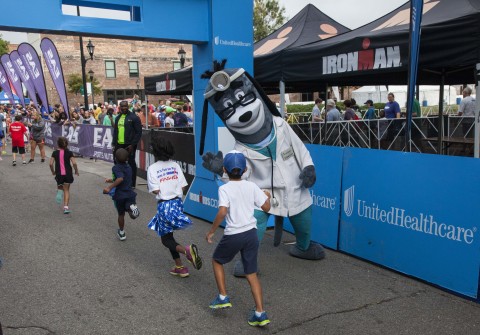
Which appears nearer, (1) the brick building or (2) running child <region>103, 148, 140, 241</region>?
(2) running child <region>103, 148, 140, 241</region>

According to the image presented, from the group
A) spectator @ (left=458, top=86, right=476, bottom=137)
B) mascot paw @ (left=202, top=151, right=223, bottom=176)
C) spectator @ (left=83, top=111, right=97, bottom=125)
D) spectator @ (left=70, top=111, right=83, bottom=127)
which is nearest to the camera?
Answer: mascot paw @ (left=202, top=151, right=223, bottom=176)

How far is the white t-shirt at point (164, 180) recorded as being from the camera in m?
4.61

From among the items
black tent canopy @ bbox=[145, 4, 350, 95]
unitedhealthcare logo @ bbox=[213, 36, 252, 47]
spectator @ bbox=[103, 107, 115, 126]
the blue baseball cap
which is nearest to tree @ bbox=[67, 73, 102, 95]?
spectator @ bbox=[103, 107, 115, 126]

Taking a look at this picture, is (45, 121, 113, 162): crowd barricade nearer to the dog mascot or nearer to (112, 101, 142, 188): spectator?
(112, 101, 142, 188): spectator

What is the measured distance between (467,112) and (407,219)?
8.88 meters

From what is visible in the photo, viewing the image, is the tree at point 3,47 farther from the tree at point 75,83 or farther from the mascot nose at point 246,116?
the mascot nose at point 246,116

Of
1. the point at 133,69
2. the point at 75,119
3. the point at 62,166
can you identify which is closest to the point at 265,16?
the point at 133,69

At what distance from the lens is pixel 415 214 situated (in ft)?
14.9

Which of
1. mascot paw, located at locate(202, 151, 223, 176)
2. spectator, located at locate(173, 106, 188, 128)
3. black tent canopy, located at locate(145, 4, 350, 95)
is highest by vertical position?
black tent canopy, located at locate(145, 4, 350, 95)

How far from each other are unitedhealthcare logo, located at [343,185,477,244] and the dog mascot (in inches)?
22.6

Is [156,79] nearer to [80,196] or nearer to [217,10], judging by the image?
[80,196]

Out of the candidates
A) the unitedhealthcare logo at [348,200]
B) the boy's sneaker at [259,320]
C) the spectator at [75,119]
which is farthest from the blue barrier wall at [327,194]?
the spectator at [75,119]

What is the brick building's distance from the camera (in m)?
44.1

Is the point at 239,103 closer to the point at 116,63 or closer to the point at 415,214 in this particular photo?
the point at 415,214
